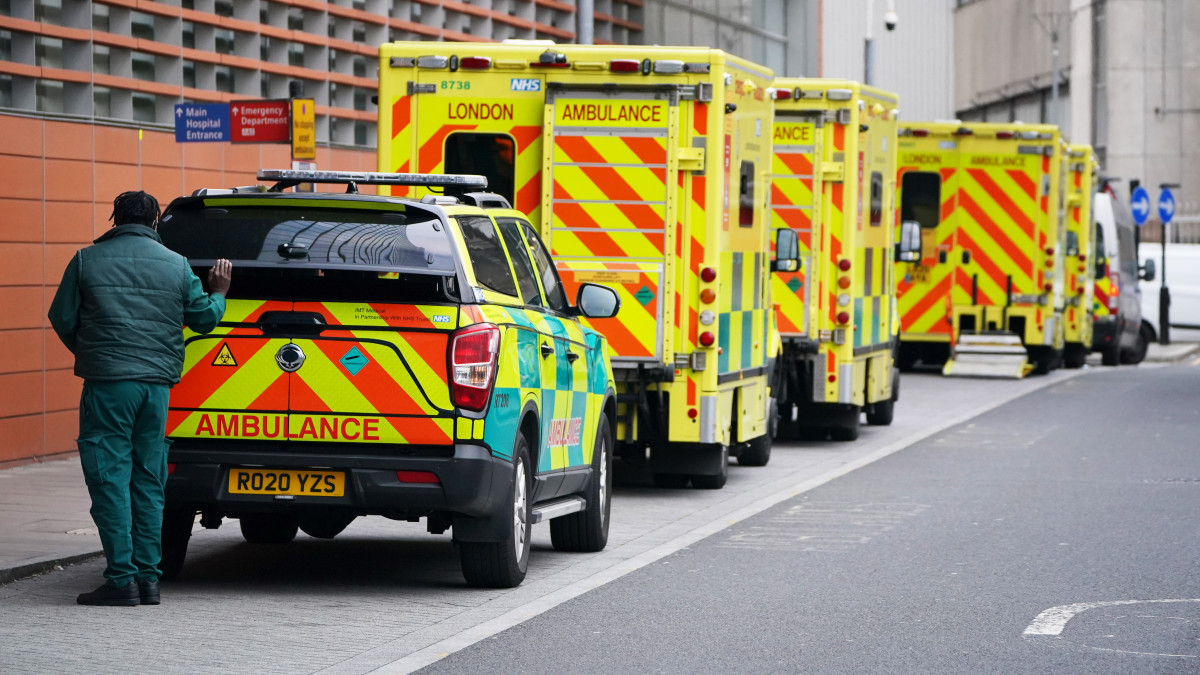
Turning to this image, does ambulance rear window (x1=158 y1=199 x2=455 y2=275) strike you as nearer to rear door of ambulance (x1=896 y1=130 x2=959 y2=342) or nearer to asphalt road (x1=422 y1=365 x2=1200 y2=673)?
asphalt road (x1=422 y1=365 x2=1200 y2=673)

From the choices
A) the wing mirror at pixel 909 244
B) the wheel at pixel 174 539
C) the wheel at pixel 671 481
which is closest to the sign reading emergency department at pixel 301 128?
the wheel at pixel 671 481

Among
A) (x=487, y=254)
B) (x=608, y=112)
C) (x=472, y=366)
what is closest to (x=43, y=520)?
(x=487, y=254)

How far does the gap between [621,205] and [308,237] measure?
14.2ft

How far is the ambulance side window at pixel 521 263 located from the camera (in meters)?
9.70

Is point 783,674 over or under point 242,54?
under

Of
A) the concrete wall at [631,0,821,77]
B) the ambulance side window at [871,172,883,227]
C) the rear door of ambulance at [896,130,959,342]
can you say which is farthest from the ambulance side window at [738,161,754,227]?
the rear door of ambulance at [896,130,959,342]

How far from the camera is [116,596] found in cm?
862

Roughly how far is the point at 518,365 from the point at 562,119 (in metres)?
4.27

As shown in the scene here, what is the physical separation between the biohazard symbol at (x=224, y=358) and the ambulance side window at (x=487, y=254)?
1122 millimetres

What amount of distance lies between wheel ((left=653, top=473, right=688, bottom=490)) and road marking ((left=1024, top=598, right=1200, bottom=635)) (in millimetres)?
5315

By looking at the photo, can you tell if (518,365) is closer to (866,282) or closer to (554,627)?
(554,627)

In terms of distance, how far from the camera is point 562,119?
13.0 meters

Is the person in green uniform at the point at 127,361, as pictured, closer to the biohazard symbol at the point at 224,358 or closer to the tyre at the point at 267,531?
the biohazard symbol at the point at 224,358

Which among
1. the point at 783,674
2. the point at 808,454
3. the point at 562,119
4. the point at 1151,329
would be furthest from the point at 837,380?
the point at 1151,329
